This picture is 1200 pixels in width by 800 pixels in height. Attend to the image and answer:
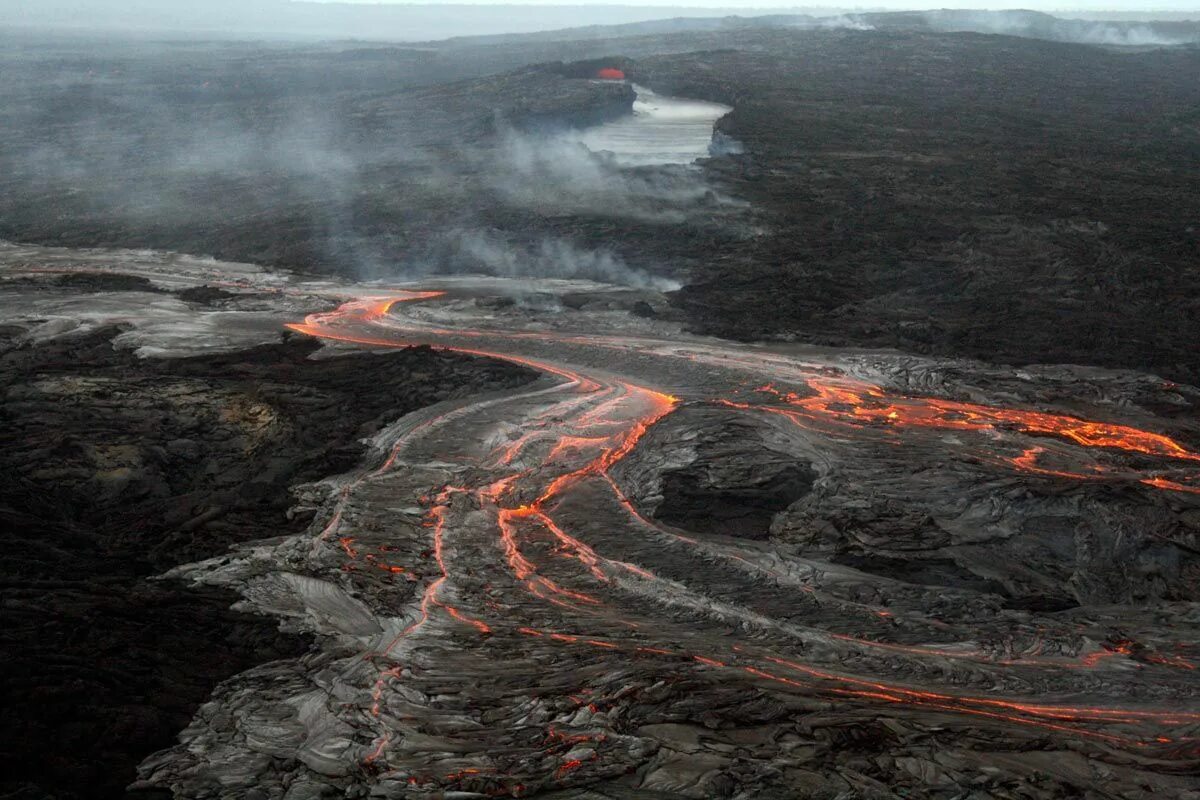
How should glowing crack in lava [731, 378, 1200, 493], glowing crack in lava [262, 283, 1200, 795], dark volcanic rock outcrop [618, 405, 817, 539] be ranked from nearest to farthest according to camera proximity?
glowing crack in lava [262, 283, 1200, 795]
dark volcanic rock outcrop [618, 405, 817, 539]
glowing crack in lava [731, 378, 1200, 493]

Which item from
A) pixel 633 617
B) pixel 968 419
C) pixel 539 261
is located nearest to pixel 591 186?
pixel 539 261

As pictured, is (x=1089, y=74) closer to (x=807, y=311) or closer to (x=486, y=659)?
(x=807, y=311)

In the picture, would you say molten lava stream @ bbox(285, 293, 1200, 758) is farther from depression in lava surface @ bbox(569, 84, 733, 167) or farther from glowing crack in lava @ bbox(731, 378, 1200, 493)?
depression in lava surface @ bbox(569, 84, 733, 167)

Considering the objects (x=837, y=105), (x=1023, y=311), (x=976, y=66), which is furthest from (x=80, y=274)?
(x=976, y=66)

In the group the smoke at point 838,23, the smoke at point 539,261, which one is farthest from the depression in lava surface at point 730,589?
the smoke at point 838,23

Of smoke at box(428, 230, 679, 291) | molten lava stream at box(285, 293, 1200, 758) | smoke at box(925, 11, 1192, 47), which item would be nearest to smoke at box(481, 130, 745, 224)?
smoke at box(428, 230, 679, 291)

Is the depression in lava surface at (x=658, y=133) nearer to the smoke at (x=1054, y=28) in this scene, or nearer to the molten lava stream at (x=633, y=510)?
the molten lava stream at (x=633, y=510)

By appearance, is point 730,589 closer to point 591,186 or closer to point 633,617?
point 633,617
